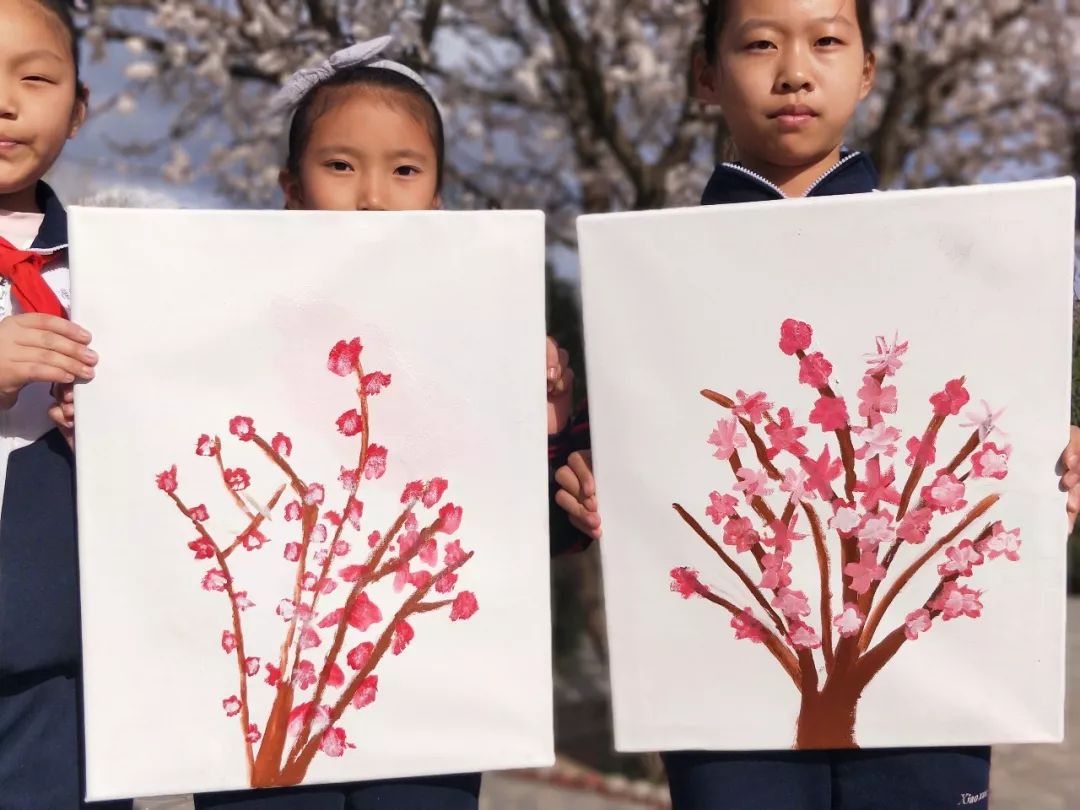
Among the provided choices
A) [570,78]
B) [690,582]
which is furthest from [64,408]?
[570,78]

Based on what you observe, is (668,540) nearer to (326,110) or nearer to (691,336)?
(691,336)

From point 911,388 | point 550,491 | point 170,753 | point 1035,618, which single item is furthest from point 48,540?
point 1035,618

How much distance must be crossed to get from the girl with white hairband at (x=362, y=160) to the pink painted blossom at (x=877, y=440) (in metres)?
0.67

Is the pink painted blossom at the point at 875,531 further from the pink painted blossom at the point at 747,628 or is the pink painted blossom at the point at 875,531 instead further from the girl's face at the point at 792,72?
the girl's face at the point at 792,72

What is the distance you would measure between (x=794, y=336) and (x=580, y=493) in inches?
13.2

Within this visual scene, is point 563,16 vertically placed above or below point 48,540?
above

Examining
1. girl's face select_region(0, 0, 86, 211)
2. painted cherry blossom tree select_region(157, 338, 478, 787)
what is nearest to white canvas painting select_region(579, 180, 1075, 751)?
painted cherry blossom tree select_region(157, 338, 478, 787)

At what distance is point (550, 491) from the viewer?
1.49 metres

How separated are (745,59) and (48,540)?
1.08 m

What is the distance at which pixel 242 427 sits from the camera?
1307 millimetres

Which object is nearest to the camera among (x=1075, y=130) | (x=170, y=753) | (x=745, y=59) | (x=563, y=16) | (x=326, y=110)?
(x=170, y=753)

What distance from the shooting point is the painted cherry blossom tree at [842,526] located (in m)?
1.31

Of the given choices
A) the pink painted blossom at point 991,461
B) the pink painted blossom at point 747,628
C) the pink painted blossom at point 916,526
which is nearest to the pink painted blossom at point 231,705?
the pink painted blossom at point 747,628

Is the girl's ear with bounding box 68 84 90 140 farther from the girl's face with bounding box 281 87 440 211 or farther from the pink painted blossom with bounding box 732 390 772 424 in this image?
the pink painted blossom with bounding box 732 390 772 424
